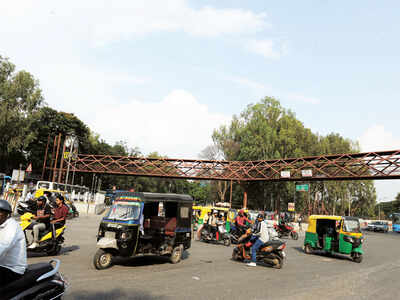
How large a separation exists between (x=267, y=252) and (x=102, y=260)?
17.9 ft

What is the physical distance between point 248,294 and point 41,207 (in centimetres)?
694

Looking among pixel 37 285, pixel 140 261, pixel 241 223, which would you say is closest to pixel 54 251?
pixel 140 261

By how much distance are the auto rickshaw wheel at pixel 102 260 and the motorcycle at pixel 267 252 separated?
486 cm

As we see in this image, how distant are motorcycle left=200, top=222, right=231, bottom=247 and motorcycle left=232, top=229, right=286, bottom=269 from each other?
201 inches

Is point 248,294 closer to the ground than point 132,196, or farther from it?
closer to the ground

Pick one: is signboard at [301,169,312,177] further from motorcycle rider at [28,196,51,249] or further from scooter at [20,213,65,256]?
motorcycle rider at [28,196,51,249]

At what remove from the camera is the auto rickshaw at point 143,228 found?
851 centimetres

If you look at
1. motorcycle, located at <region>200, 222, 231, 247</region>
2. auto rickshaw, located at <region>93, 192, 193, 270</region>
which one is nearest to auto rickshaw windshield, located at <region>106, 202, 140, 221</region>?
auto rickshaw, located at <region>93, 192, 193, 270</region>

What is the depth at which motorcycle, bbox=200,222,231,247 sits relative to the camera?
648 inches

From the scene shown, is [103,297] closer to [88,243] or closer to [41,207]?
[41,207]

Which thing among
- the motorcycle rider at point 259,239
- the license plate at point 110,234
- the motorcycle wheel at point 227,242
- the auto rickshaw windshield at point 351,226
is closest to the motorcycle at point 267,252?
the motorcycle rider at point 259,239

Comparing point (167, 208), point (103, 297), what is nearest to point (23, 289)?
point (103, 297)

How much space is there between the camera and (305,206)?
183 feet

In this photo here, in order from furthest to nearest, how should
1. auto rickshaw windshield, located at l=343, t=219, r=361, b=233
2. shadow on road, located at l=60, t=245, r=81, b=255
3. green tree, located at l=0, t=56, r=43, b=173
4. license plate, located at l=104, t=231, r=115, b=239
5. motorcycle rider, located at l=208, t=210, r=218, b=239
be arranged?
green tree, located at l=0, t=56, r=43, b=173
motorcycle rider, located at l=208, t=210, r=218, b=239
auto rickshaw windshield, located at l=343, t=219, r=361, b=233
shadow on road, located at l=60, t=245, r=81, b=255
license plate, located at l=104, t=231, r=115, b=239
